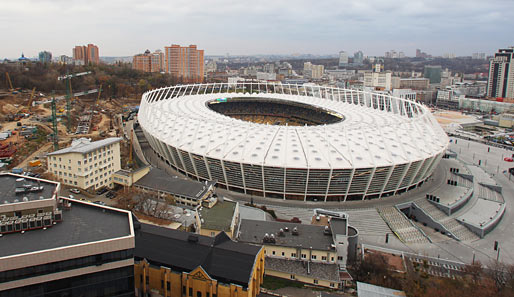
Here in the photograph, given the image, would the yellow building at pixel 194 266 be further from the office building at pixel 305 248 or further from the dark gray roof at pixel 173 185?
the dark gray roof at pixel 173 185

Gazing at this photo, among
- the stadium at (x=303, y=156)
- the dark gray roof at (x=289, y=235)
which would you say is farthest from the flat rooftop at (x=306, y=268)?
the stadium at (x=303, y=156)

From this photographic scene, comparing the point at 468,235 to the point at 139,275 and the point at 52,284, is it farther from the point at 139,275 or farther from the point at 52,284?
the point at 52,284

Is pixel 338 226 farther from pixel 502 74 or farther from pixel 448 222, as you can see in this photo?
pixel 502 74

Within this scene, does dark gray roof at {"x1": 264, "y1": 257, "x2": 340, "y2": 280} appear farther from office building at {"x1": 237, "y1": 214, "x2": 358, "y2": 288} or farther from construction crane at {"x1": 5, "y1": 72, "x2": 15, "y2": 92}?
construction crane at {"x1": 5, "y1": 72, "x2": 15, "y2": 92}

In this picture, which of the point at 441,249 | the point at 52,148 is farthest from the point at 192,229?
the point at 52,148

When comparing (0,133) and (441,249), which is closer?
(441,249)

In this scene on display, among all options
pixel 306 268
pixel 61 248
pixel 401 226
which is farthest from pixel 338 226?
pixel 61 248

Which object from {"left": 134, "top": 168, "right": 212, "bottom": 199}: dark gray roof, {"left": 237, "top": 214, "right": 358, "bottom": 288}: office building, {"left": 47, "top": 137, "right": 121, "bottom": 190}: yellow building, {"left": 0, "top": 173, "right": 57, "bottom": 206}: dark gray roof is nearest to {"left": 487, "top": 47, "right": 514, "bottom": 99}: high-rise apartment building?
{"left": 237, "top": 214, "right": 358, "bottom": 288}: office building
